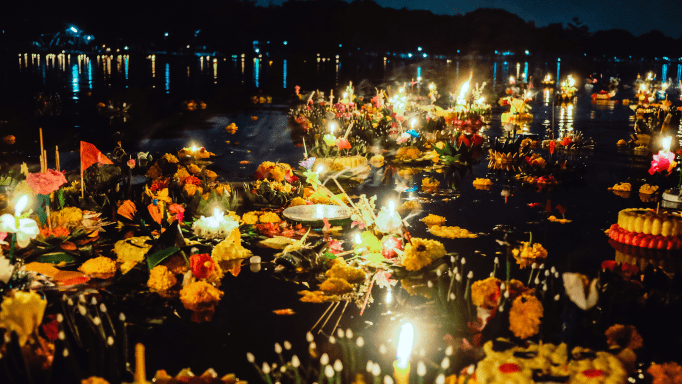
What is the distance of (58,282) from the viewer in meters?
6.19

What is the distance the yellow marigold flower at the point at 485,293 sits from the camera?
4840 millimetres

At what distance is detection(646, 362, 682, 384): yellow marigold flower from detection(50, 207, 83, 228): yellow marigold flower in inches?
248

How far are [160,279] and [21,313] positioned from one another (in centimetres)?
211

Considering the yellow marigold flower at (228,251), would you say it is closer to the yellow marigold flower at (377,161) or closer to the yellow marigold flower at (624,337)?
the yellow marigold flower at (624,337)

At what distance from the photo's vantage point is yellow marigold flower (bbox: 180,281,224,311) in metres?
5.64

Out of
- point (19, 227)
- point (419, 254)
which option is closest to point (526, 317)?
point (419, 254)

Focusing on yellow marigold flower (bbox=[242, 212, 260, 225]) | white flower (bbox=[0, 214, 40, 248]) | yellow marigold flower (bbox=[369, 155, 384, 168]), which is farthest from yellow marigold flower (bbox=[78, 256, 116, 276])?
yellow marigold flower (bbox=[369, 155, 384, 168])

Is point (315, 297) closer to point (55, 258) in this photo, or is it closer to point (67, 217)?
point (55, 258)

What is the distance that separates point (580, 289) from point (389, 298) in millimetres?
2284

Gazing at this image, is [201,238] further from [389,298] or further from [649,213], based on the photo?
[649,213]

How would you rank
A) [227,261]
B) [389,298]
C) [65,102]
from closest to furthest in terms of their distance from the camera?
[389,298]
[227,261]
[65,102]

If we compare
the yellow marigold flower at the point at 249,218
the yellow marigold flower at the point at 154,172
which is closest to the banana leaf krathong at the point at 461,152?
the yellow marigold flower at the point at 154,172

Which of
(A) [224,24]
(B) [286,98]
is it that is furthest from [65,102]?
(A) [224,24]

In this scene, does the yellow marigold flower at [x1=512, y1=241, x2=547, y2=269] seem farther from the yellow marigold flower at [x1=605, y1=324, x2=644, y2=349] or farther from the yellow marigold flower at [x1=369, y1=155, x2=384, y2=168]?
the yellow marigold flower at [x1=369, y1=155, x2=384, y2=168]
